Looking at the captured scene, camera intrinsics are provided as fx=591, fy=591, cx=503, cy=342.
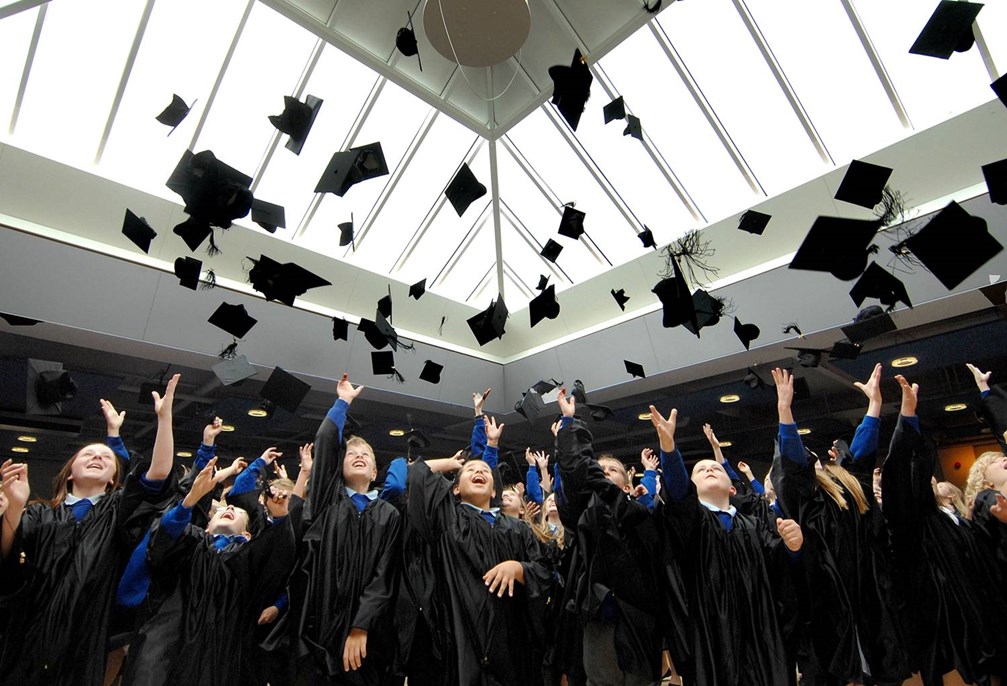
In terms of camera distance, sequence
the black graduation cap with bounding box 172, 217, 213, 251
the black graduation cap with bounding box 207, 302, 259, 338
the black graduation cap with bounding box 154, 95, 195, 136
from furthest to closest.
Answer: the black graduation cap with bounding box 207, 302, 259, 338 → the black graduation cap with bounding box 154, 95, 195, 136 → the black graduation cap with bounding box 172, 217, 213, 251

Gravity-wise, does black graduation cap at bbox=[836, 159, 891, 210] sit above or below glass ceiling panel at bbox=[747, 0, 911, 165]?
below

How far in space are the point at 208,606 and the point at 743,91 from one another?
6220 millimetres

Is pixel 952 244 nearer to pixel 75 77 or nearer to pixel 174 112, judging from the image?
pixel 174 112

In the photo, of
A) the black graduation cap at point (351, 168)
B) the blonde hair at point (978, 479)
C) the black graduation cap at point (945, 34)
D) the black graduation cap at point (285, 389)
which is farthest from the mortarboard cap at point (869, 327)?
the black graduation cap at point (285, 389)

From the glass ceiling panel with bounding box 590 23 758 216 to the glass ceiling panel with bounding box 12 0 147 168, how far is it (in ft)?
14.7

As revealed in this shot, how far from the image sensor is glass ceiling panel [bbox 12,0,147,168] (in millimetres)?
5000

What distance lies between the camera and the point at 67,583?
2697 millimetres

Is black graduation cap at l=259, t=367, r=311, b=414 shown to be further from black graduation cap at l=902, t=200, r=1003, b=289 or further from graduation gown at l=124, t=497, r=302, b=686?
black graduation cap at l=902, t=200, r=1003, b=289

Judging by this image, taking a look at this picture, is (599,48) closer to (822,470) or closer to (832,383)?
(822,470)

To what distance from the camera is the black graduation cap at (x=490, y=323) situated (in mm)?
5493

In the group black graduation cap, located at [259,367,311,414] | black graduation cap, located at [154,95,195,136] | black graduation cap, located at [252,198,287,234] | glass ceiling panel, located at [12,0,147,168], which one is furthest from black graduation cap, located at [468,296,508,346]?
glass ceiling panel, located at [12,0,147,168]

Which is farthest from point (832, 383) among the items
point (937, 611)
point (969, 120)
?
point (937, 611)

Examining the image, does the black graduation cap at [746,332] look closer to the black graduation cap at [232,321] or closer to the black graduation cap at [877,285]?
the black graduation cap at [877,285]

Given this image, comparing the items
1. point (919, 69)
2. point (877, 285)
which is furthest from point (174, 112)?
point (919, 69)
